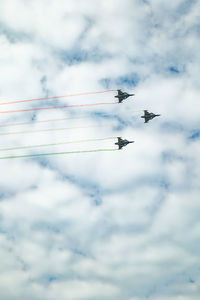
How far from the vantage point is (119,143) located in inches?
1602

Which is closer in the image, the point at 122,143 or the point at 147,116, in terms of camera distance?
the point at 122,143

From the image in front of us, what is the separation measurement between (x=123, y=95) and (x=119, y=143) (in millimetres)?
8186

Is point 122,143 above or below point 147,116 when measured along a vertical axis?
below

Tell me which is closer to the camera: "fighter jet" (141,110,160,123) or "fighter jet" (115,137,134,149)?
Result: "fighter jet" (115,137,134,149)

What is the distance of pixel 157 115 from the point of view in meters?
43.4

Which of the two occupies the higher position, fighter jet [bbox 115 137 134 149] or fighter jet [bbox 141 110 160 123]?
fighter jet [bbox 141 110 160 123]

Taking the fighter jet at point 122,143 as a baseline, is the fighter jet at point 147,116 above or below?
above

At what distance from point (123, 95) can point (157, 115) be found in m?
7.70

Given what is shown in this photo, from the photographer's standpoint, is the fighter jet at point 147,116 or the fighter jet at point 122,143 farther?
the fighter jet at point 147,116

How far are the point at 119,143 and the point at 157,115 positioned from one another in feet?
30.3

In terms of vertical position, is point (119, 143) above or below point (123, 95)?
below

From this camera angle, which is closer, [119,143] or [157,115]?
[119,143]

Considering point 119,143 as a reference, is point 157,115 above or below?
above
